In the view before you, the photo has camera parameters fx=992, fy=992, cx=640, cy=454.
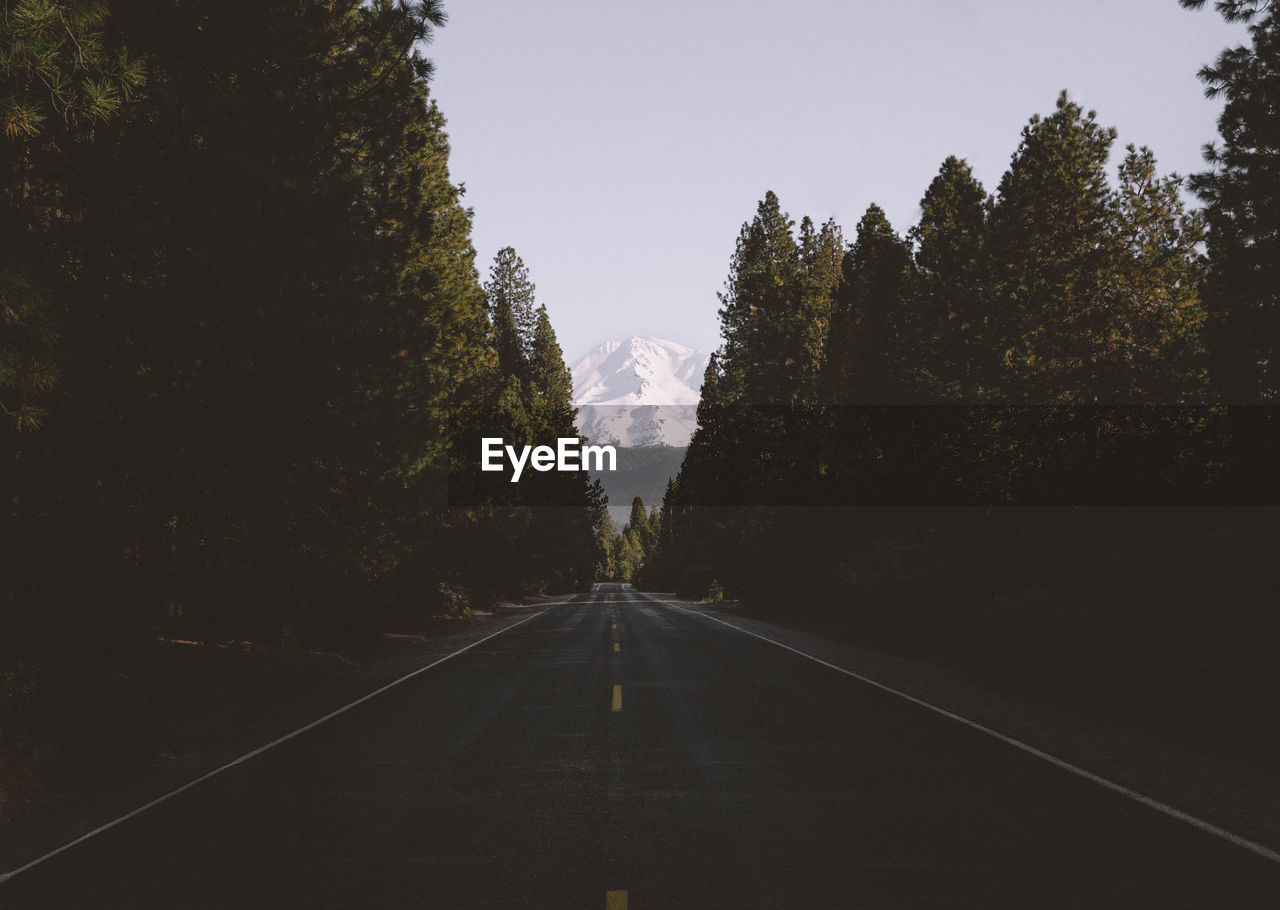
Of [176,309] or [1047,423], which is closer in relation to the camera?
[176,309]

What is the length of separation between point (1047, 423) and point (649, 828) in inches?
914

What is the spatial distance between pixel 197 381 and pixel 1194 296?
25.1 meters

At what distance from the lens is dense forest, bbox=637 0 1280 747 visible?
16.3m

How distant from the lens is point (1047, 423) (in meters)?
27.3

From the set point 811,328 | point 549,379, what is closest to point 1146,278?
point 811,328

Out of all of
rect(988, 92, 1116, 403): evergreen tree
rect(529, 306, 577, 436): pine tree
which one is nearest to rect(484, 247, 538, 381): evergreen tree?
rect(529, 306, 577, 436): pine tree

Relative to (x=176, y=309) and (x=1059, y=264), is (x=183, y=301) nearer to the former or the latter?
(x=176, y=309)

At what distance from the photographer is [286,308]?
43.4ft

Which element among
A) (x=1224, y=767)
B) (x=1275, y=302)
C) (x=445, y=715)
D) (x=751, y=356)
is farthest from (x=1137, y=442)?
(x=751, y=356)

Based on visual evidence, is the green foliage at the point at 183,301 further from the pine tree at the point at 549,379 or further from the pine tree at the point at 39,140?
the pine tree at the point at 549,379

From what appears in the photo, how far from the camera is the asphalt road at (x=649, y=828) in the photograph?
5.83 meters

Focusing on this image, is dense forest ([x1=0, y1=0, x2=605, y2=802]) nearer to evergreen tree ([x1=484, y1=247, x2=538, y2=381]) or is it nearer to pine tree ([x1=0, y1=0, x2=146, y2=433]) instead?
pine tree ([x1=0, y1=0, x2=146, y2=433])

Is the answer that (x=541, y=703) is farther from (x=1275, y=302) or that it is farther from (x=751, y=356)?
(x=751, y=356)

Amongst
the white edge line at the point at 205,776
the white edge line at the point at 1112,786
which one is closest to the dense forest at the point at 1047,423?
the white edge line at the point at 1112,786
